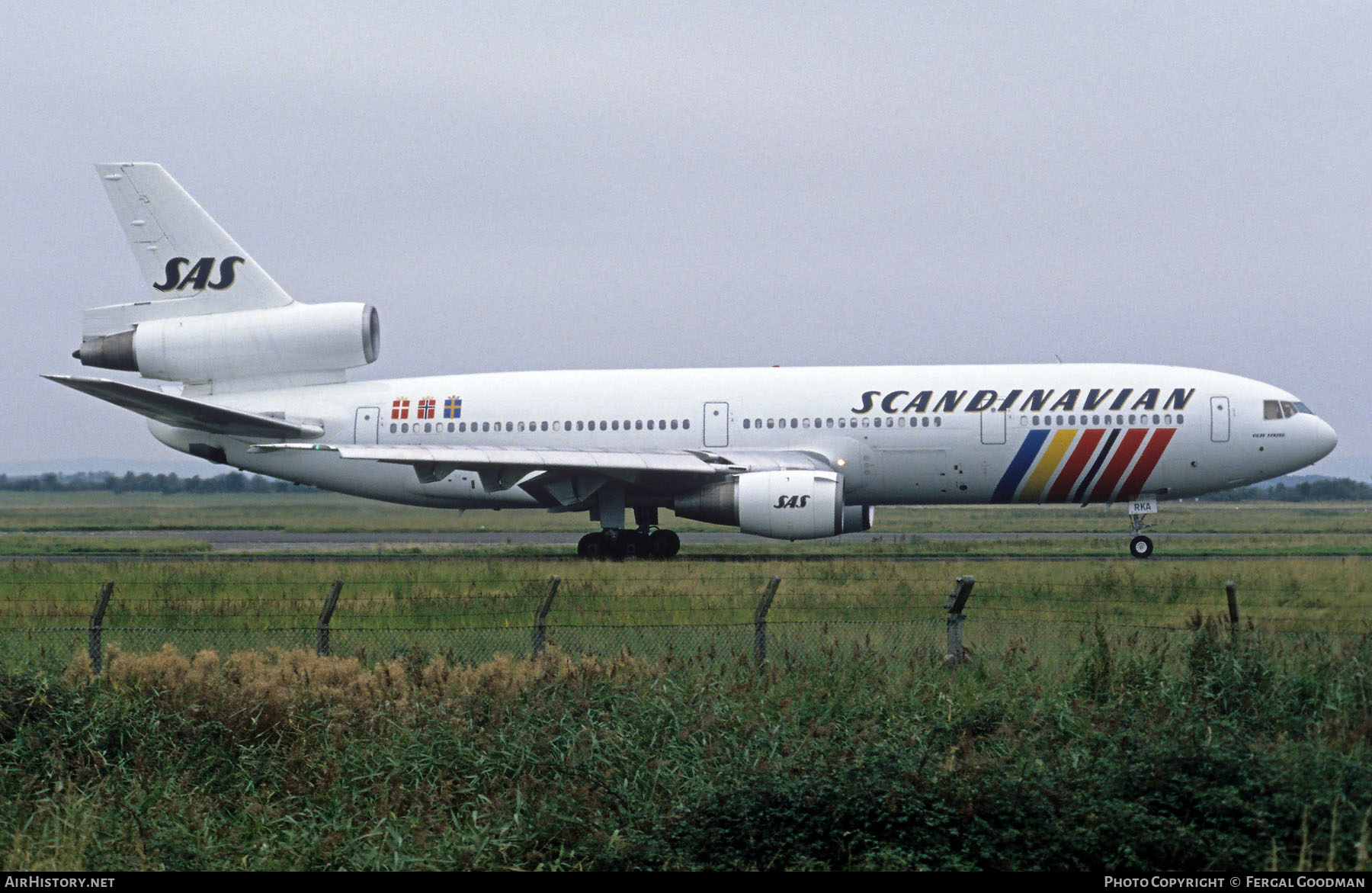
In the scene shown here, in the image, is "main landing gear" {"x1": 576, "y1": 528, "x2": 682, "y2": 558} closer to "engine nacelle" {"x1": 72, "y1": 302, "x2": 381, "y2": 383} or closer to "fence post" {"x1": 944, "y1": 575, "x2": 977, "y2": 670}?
"engine nacelle" {"x1": 72, "y1": 302, "x2": 381, "y2": 383}

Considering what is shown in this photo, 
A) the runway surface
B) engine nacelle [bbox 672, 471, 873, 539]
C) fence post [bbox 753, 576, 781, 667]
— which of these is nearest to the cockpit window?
the runway surface

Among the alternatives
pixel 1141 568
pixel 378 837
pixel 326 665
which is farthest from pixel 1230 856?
pixel 1141 568

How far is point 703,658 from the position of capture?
39.1ft

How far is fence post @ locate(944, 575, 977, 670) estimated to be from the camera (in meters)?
11.1

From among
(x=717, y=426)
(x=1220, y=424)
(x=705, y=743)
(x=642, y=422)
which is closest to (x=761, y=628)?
(x=705, y=743)

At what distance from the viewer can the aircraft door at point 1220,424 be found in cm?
2470

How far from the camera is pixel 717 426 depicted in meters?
25.9

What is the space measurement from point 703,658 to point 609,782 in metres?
3.35

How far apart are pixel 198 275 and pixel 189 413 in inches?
160

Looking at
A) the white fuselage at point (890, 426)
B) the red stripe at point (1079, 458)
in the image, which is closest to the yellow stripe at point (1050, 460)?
the white fuselage at point (890, 426)

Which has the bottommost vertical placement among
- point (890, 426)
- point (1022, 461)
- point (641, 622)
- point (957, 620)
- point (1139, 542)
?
point (641, 622)

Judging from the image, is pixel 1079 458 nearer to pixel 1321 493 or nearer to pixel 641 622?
pixel 641 622

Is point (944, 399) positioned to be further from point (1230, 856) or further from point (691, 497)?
point (1230, 856)

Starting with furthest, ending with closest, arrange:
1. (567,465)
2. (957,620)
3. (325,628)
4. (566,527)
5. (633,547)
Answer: (566,527) → (633,547) → (567,465) → (325,628) → (957,620)
